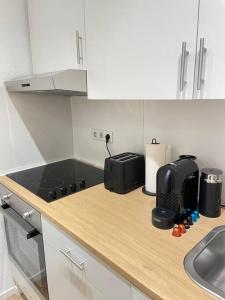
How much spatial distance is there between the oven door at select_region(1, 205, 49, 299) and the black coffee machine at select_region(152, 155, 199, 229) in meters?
0.64

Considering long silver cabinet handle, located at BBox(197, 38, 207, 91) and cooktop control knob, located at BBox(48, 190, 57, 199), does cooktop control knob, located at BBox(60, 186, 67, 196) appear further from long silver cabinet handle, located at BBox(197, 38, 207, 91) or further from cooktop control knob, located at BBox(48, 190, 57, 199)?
Answer: long silver cabinet handle, located at BBox(197, 38, 207, 91)

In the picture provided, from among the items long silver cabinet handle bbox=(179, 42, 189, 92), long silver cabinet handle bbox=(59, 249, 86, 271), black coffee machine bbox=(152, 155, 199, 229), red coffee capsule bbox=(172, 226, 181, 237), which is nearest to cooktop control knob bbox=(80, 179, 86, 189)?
long silver cabinet handle bbox=(59, 249, 86, 271)

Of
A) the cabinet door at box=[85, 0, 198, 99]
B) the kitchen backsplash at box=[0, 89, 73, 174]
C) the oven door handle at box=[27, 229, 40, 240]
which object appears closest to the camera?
the cabinet door at box=[85, 0, 198, 99]

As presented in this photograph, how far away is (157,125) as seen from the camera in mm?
1276

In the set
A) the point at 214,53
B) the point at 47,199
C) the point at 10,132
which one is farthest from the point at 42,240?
the point at 214,53

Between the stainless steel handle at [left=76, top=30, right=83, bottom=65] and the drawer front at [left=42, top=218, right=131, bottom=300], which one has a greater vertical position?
the stainless steel handle at [left=76, top=30, right=83, bottom=65]

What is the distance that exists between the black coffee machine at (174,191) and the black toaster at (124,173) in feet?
0.86

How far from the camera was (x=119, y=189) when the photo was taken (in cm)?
122

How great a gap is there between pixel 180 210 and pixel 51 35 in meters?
1.14

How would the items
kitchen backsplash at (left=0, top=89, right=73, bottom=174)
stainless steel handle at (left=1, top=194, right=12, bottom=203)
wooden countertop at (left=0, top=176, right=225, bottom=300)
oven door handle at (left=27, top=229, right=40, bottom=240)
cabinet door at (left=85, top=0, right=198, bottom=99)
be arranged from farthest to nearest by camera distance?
1. kitchen backsplash at (left=0, top=89, right=73, bottom=174)
2. stainless steel handle at (left=1, top=194, right=12, bottom=203)
3. oven door handle at (left=27, top=229, right=40, bottom=240)
4. cabinet door at (left=85, top=0, right=198, bottom=99)
5. wooden countertop at (left=0, top=176, right=225, bottom=300)

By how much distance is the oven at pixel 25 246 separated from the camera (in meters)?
1.21

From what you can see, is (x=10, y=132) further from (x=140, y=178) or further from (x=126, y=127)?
(x=140, y=178)

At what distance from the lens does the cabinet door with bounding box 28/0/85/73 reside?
1.14 metres

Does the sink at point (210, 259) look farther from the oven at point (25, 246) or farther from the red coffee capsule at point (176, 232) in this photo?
the oven at point (25, 246)
